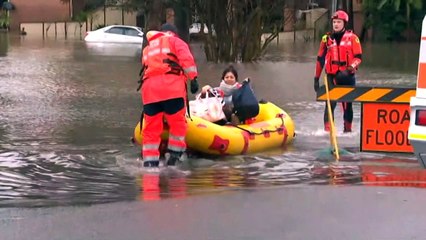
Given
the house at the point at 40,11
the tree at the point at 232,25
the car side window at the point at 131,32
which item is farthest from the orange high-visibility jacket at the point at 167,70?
the house at the point at 40,11

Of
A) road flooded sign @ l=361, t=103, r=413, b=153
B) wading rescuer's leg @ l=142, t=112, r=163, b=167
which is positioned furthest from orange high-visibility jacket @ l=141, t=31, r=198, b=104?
road flooded sign @ l=361, t=103, r=413, b=153

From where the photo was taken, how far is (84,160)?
9422 mm

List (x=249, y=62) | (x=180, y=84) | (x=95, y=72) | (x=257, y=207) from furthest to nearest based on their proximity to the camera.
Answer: (x=249, y=62) → (x=95, y=72) → (x=180, y=84) → (x=257, y=207)

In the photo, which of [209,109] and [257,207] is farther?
[209,109]

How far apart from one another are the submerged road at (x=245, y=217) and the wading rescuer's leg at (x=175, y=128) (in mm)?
1538

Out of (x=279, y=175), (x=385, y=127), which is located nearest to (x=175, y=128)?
(x=279, y=175)

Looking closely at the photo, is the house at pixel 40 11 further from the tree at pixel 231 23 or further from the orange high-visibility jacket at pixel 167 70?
the orange high-visibility jacket at pixel 167 70

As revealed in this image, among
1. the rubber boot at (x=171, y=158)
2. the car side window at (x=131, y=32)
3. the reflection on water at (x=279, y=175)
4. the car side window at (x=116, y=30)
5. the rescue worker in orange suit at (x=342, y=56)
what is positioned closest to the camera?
the reflection on water at (x=279, y=175)

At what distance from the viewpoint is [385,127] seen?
30.7 ft

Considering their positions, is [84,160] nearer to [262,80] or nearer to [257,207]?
[257,207]

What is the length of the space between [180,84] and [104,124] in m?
3.49

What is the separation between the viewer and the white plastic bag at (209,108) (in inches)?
385

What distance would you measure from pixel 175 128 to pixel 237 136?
3.01ft

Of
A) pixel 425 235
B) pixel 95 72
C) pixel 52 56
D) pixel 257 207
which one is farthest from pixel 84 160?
pixel 52 56
